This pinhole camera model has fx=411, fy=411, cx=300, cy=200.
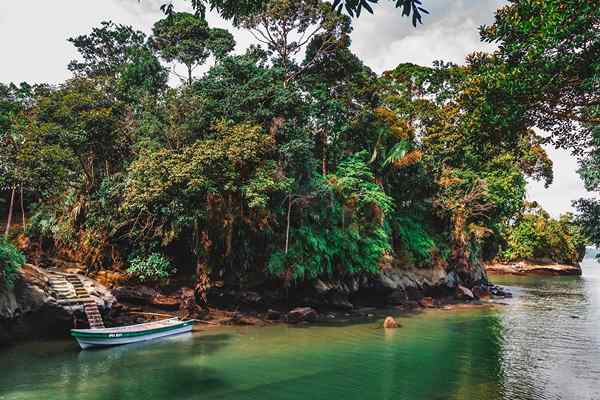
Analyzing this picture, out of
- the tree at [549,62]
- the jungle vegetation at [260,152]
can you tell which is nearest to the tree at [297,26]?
the jungle vegetation at [260,152]

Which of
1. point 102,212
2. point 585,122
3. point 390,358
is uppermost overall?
point 585,122

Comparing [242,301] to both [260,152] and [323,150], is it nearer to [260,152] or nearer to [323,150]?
[260,152]

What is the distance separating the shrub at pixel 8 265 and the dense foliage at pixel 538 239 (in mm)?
58174

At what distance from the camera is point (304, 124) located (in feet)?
80.3

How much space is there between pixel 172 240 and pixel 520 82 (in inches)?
677

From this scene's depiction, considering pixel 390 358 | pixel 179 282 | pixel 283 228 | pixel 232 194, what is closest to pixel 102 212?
pixel 179 282

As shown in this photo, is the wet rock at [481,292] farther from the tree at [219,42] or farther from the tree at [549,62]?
the tree at [219,42]

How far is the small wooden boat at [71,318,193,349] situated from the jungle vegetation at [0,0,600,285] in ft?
11.3

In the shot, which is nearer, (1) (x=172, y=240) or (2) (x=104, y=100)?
(1) (x=172, y=240)

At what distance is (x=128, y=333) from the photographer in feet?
52.6

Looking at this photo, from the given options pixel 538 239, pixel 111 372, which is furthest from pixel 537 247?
pixel 111 372

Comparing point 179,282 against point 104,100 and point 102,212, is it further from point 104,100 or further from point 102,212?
point 104,100

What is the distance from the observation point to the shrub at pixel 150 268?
2034cm

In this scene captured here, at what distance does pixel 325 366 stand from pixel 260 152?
35.8ft
